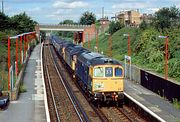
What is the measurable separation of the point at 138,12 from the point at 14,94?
321ft

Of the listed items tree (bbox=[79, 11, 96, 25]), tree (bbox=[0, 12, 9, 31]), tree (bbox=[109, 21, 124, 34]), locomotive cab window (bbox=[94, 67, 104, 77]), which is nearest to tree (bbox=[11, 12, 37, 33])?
tree (bbox=[0, 12, 9, 31])

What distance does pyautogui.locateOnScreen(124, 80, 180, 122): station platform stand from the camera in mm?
20016

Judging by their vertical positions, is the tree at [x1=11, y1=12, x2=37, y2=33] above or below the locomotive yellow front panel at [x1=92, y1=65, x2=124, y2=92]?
above

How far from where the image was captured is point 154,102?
23.6m

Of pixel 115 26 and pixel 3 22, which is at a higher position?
pixel 3 22

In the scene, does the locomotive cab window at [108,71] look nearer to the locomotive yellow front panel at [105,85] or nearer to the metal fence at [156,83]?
the locomotive yellow front panel at [105,85]

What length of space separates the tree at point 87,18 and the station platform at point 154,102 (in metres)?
109

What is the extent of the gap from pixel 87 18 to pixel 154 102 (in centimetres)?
11766

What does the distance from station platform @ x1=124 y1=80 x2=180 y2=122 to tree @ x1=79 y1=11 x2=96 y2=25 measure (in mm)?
108721

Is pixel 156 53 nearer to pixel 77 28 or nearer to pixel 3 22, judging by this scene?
pixel 3 22

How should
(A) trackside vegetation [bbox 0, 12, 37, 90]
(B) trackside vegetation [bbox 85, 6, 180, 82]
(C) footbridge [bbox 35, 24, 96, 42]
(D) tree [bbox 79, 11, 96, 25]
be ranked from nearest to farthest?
(B) trackside vegetation [bbox 85, 6, 180, 82], (A) trackside vegetation [bbox 0, 12, 37, 90], (C) footbridge [bbox 35, 24, 96, 42], (D) tree [bbox 79, 11, 96, 25]

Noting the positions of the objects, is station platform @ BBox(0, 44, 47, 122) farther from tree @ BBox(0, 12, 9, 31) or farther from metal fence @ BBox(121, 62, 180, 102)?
tree @ BBox(0, 12, 9, 31)

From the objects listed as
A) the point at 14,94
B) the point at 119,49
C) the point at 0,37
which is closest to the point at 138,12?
the point at 119,49

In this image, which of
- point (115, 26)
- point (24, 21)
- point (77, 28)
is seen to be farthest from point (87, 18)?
point (115, 26)
